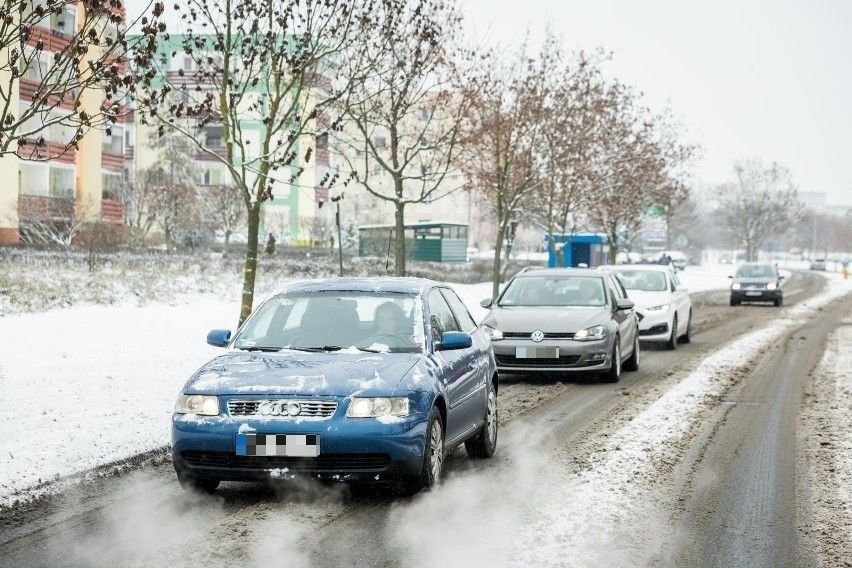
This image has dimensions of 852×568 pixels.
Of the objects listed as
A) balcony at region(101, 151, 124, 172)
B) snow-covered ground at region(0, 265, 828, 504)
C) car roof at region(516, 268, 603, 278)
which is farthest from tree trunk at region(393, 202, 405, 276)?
balcony at region(101, 151, 124, 172)

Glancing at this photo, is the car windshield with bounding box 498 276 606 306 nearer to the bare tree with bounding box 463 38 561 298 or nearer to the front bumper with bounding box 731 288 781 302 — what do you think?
the bare tree with bounding box 463 38 561 298

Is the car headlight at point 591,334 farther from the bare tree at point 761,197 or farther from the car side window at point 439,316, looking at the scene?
the bare tree at point 761,197

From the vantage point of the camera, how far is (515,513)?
724 centimetres

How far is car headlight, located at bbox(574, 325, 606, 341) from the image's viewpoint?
1555cm

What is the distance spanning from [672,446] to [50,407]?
5.90 m

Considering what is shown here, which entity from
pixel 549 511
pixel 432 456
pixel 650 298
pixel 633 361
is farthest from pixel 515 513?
pixel 650 298

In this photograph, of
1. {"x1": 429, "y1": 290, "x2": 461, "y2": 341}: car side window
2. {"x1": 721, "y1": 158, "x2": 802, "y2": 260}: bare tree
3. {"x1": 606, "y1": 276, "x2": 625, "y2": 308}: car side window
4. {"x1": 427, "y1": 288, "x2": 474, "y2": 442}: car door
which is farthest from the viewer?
{"x1": 721, "y1": 158, "x2": 802, "y2": 260}: bare tree

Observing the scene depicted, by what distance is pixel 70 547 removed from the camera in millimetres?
6355

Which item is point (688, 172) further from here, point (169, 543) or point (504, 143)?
point (169, 543)

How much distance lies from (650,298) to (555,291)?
17.8 ft

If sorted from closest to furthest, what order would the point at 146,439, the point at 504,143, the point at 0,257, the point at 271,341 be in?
the point at 271,341 < the point at 146,439 < the point at 0,257 < the point at 504,143

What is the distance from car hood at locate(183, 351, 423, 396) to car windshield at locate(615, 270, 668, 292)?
14993 millimetres

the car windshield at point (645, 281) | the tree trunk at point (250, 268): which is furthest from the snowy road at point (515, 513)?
the car windshield at point (645, 281)

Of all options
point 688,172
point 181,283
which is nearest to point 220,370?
point 181,283
